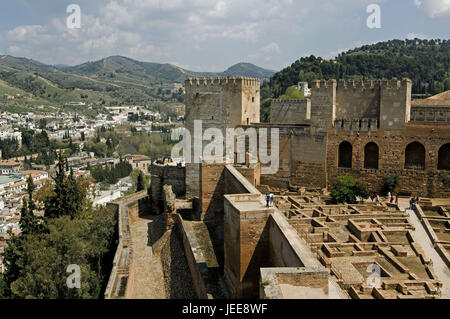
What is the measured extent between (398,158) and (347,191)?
322 centimetres

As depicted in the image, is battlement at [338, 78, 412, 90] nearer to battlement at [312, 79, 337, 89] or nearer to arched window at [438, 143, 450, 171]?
battlement at [312, 79, 337, 89]

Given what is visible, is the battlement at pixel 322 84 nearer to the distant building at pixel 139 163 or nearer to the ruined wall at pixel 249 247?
the ruined wall at pixel 249 247

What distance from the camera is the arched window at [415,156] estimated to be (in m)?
22.0

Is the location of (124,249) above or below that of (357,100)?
below

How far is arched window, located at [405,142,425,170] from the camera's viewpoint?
22.0 m

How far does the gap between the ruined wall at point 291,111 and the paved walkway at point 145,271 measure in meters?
12.4

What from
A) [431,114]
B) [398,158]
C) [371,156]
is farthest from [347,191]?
[431,114]

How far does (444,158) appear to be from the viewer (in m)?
22.0

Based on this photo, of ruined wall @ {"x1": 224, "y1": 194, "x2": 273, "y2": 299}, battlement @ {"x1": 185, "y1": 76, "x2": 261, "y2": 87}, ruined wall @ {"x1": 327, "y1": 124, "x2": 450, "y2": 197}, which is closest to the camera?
ruined wall @ {"x1": 224, "y1": 194, "x2": 273, "y2": 299}

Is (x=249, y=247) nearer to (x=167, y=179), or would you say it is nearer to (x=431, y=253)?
(x=431, y=253)

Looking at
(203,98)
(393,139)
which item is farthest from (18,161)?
(393,139)

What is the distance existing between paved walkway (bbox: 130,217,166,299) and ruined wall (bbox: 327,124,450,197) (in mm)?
10015

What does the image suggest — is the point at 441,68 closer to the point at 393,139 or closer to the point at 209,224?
the point at 393,139

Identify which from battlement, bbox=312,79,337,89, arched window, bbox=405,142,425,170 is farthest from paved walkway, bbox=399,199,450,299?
battlement, bbox=312,79,337,89
